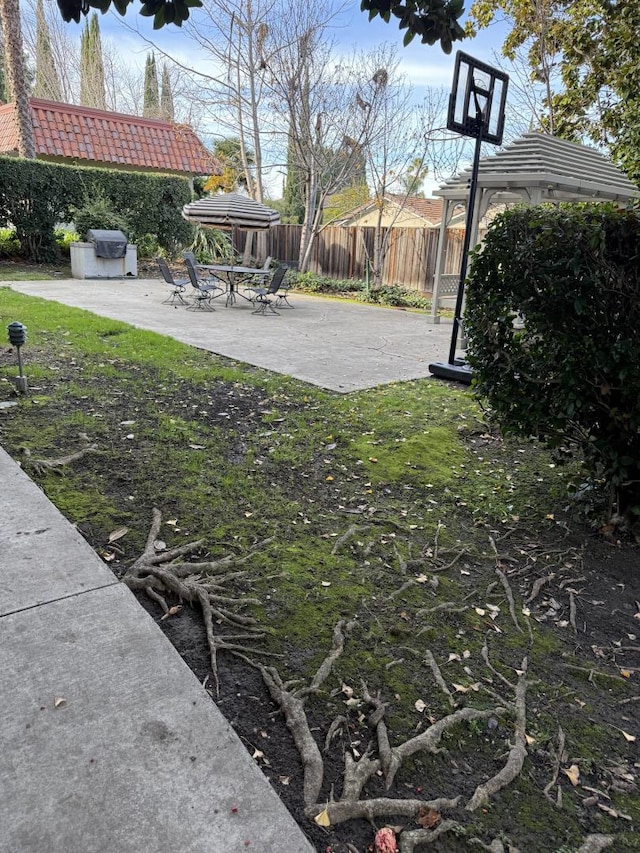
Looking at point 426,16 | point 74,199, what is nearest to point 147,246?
point 74,199

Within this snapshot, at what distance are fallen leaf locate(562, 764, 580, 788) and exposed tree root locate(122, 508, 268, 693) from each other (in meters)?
1.20

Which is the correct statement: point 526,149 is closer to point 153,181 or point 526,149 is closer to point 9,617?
point 9,617

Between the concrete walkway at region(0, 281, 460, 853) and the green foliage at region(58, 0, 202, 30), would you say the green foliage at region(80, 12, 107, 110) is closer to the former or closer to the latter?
the green foliage at region(58, 0, 202, 30)

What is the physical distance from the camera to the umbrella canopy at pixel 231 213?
11969mm

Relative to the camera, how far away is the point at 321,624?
2.63 m

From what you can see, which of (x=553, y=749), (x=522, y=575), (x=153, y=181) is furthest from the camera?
(x=153, y=181)

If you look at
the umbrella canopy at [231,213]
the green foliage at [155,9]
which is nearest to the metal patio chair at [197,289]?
the umbrella canopy at [231,213]

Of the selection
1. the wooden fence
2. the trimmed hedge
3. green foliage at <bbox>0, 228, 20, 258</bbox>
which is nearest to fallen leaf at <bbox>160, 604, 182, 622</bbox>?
the trimmed hedge

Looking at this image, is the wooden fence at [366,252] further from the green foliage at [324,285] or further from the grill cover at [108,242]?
the grill cover at [108,242]

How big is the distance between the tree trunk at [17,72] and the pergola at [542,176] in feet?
41.6

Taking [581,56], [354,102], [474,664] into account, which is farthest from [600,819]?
[354,102]

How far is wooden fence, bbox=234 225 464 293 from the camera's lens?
59.1 ft

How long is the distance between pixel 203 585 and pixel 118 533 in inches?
27.3

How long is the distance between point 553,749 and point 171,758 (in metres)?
1.27
